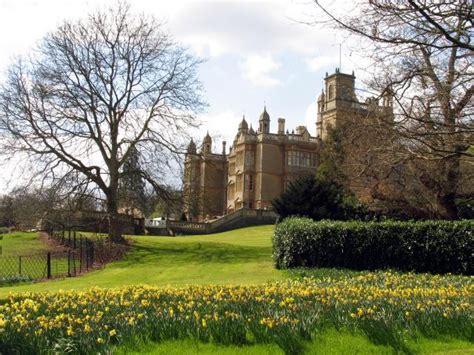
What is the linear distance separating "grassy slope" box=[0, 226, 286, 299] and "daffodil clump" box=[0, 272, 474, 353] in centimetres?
594

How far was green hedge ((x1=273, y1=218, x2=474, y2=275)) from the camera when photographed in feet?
54.3

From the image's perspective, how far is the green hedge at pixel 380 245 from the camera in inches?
652

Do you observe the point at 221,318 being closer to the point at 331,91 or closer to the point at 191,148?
the point at 191,148

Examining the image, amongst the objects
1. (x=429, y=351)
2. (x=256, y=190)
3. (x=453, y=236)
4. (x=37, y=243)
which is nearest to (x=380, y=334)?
(x=429, y=351)

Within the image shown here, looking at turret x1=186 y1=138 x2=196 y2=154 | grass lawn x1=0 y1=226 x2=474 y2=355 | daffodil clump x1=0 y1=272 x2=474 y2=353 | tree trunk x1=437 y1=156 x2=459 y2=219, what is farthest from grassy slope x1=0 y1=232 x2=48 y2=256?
daffodil clump x1=0 y1=272 x2=474 y2=353

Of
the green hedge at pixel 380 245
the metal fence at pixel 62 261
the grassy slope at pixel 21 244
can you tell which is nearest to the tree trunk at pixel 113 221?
the metal fence at pixel 62 261

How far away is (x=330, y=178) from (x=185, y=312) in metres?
30.7

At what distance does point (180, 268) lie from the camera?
2116 cm

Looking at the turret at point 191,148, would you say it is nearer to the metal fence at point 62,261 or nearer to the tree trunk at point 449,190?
the metal fence at point 62,261

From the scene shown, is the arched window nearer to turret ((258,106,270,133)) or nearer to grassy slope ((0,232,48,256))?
turret ((258,106,270,133))

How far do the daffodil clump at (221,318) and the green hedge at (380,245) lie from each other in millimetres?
7951

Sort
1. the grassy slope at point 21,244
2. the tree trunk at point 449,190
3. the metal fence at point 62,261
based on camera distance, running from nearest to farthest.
A: 1. the metal fence at point 62,261
2. the tree trunk at point 449,190
3. the grassy slope at point 21,244

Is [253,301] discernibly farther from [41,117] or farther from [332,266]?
[41,117]

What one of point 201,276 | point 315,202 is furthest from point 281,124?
point 201,276
